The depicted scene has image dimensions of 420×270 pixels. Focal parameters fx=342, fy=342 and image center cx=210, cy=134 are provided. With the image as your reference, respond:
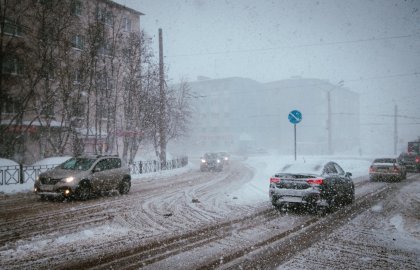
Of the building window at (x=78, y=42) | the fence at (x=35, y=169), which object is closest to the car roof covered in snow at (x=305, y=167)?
the fence at (x=35, y=169)

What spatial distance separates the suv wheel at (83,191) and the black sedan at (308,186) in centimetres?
672

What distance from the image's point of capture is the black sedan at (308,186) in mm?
10062

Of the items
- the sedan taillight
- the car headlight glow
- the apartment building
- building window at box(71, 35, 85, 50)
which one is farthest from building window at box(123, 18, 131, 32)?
the sedan taillight

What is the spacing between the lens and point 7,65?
27.9m

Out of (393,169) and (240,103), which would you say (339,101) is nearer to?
(240,103)

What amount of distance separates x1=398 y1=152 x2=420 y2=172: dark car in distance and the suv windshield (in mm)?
24632

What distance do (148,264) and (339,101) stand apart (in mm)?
96141

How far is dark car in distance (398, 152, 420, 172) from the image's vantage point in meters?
27.5

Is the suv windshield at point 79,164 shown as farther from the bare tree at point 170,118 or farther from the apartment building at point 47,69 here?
the bare tree at point 170,118

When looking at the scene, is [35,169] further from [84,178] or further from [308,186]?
[308,186]

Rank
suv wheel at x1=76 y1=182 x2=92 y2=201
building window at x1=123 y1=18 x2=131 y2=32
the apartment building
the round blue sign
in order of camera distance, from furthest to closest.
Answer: building window at x1=123 y1=18 x2=131 y2=32 < the apartment building < the round blue sign < suv wheel at x1=76 y1=182 x2=92 y2=201

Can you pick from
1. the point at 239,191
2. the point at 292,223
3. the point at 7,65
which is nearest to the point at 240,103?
the point at 7,65

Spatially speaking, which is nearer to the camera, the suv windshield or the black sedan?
the black sedan

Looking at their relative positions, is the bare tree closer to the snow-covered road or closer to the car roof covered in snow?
the snow-covered road
